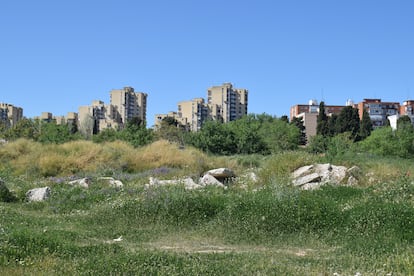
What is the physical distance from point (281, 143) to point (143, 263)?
4152 centimetres

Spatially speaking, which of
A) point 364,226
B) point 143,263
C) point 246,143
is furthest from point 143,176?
point 246,143

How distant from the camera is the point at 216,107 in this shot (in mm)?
117875

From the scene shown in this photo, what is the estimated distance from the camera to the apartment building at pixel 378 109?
373 ft

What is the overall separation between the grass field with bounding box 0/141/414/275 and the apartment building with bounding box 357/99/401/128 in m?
108

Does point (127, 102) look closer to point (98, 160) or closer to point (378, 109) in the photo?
point (378, 109)

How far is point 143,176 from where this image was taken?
1961 cm

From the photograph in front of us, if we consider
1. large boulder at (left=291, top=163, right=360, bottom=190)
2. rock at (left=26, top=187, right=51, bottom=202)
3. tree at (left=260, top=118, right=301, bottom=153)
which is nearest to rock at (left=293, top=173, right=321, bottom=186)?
large boulder at (left=291, top=163, right=360, bottom=190)

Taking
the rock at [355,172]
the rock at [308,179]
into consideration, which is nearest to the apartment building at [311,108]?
the rock at [355,172]

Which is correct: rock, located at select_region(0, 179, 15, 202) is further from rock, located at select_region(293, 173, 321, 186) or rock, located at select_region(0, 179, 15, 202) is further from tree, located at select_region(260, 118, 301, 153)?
tree, located at select_region(260, 118, 301, 153)

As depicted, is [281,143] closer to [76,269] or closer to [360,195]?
[360,195]

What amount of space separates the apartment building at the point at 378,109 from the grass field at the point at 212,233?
10754 cm

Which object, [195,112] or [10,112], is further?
[195,112]

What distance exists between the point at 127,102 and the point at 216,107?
22.5 m

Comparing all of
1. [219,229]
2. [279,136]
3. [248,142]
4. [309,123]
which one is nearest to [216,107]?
[309,123]
